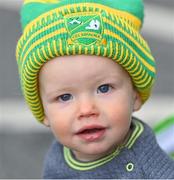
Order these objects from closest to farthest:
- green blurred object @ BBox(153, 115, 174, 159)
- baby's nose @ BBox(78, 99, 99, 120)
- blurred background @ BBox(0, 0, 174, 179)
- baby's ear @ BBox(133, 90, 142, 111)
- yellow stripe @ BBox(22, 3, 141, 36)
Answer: baby's nose @ BBox(78, 99, 99, 120) < yellow stripe @ BBox(22, 3, 141, 36) < baby's ear @ BBox(133, 90, 142, 111) < green blurred object @ BBox(153, 115, 174, 159) < blurred background @ BBox(0, 0, 174, 179)

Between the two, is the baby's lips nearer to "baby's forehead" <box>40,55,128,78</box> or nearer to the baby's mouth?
the baby's mouth

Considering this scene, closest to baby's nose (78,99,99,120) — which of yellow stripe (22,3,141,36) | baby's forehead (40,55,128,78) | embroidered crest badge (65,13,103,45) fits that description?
baby's forehead (40,55,128,78)

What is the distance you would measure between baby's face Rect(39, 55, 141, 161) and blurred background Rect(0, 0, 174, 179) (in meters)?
1.99

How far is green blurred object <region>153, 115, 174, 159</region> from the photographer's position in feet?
13.4

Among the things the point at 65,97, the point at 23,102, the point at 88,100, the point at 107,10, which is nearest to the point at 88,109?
the point at 88,100

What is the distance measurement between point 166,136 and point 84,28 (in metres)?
1.33

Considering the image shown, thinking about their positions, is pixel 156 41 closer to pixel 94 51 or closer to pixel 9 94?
pixel 9 94

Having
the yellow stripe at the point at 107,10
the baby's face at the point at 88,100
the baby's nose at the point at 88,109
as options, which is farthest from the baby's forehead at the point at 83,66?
the yellow stripe at the point at 107,10

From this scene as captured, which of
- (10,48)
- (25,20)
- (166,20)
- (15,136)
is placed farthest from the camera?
(166,20)

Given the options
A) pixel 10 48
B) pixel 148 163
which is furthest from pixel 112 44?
pixel 10 48

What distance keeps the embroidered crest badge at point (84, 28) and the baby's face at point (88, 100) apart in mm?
77

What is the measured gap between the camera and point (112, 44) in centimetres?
306

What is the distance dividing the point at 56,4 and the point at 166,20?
502 cm

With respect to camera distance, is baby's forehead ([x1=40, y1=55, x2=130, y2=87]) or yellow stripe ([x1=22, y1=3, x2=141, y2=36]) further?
yellow stripe ([x1=22, y1=3, x2=141, y2=36])
